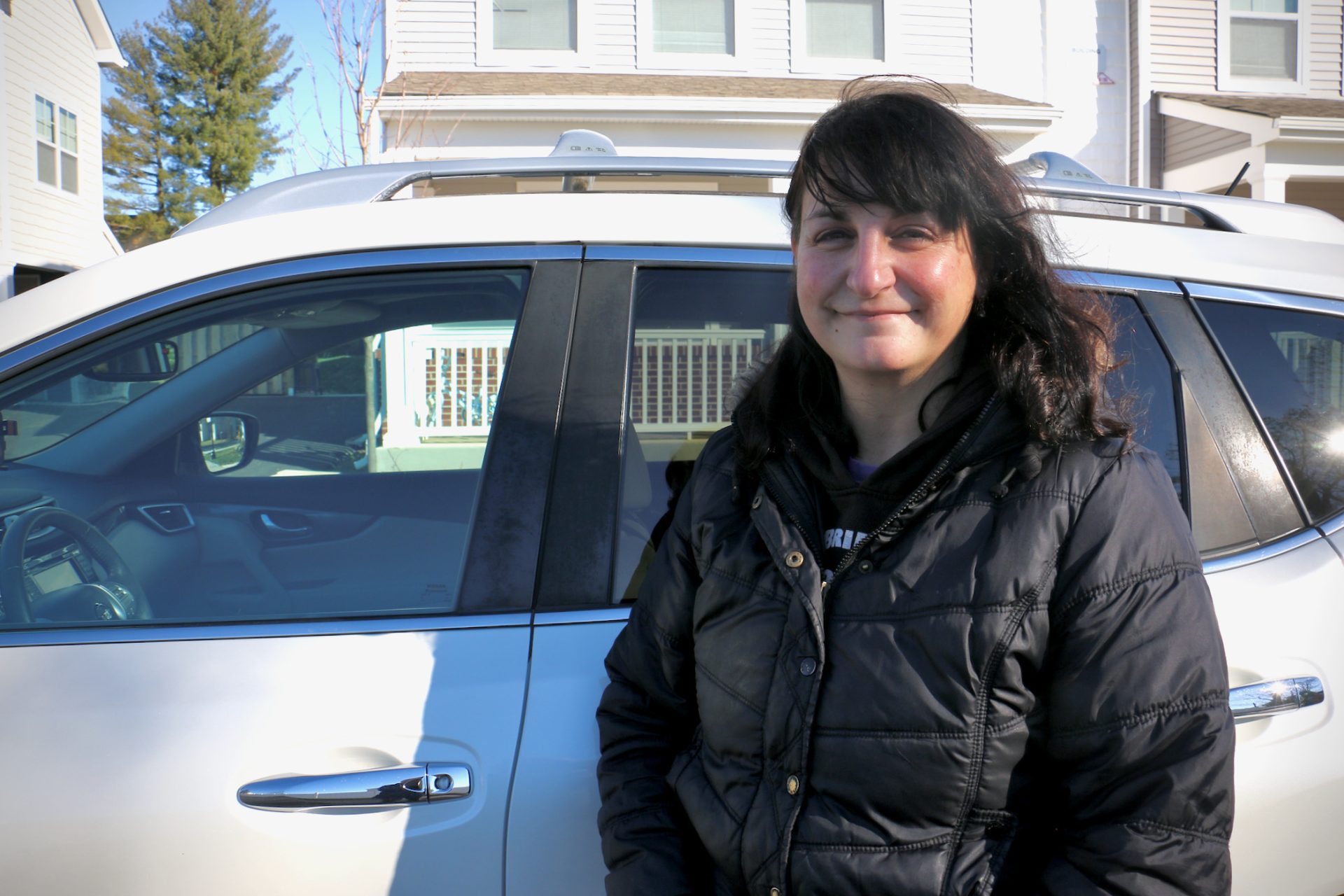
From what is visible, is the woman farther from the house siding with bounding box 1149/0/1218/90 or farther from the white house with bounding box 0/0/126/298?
the white house with bounding box 0/0/126/298

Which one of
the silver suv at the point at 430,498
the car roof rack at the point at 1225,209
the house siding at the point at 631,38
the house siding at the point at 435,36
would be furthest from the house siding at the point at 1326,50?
the silver suv at the point at 430,498

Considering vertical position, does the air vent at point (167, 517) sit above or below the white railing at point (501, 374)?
below

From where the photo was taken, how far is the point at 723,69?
10406 millimetres

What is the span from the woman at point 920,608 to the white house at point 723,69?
8014 mm

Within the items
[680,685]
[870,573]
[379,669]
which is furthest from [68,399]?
[870,573]

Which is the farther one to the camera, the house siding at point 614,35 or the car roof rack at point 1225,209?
the house siding at point 614,35

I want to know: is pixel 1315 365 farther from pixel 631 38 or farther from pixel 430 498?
Answer: pixel 631 38

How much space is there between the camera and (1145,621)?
1.15 m

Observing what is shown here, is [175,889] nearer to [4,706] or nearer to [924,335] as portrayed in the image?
[4,706]

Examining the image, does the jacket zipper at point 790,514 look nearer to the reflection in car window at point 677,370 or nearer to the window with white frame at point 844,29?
the reflection in car window at point 677,370

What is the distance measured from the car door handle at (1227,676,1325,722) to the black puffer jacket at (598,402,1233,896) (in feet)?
1.47

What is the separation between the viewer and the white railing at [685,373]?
1.75m

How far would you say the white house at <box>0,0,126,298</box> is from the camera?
1467 cm

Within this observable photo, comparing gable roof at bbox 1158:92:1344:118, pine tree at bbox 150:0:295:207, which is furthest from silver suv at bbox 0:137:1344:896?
pine tree at bbox 150:0:295:207
